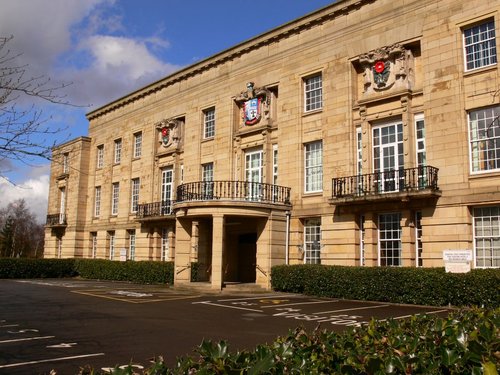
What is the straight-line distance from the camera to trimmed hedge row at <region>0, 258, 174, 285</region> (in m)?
31.1

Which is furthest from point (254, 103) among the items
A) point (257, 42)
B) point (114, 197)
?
point (114, 197)

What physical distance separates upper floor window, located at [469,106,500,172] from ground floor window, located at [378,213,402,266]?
3.86m

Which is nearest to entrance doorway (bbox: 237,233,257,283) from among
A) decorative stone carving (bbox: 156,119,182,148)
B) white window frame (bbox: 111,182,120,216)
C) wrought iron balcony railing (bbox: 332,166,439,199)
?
wrought iron balcony railing (bbox: 332,166,439,199)

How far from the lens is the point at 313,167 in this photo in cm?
2494

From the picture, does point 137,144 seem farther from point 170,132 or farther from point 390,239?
point 390,239

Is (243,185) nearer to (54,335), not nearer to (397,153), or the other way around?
(397,153)

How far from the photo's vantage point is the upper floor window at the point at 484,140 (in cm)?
1859

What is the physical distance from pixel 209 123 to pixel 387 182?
1362 centimetres

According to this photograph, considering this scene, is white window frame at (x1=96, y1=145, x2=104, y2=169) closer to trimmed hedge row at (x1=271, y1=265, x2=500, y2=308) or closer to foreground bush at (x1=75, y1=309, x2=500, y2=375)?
trimmed hedge row at (x1=271, y1=265, x2=500, y2=308)

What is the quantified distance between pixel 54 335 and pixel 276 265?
14.2 metres

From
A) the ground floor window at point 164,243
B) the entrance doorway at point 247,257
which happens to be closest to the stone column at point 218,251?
the entrance doorway at point 247,257

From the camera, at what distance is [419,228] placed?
2045 centimetres

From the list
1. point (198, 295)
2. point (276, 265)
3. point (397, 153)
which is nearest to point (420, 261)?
point (397, 153)

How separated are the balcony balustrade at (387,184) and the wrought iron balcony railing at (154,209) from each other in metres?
13.7
